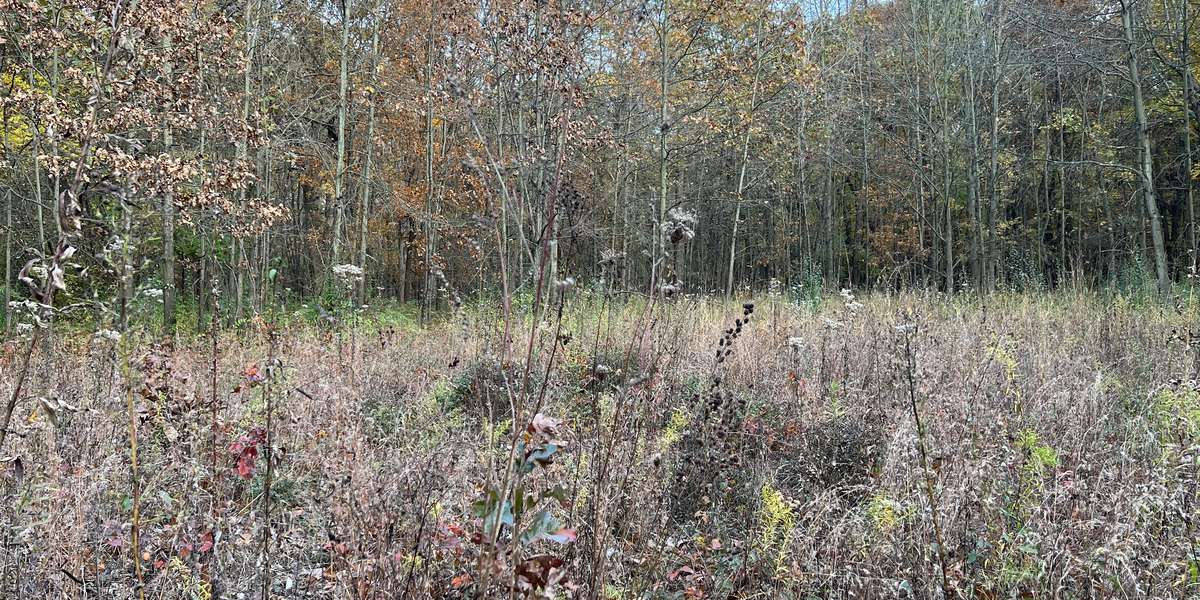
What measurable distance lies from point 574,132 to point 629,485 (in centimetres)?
762

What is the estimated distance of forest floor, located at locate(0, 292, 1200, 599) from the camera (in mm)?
→ 2053

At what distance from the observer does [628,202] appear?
53.3ft

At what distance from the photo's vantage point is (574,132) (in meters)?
9.77

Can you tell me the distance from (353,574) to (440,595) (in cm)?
26

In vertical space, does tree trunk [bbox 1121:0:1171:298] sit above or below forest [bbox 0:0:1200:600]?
above

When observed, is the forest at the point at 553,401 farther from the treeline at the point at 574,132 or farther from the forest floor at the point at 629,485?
the treeline at the point at 574,132

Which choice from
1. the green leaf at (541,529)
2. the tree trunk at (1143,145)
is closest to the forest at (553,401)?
the green leaf at (541,529)

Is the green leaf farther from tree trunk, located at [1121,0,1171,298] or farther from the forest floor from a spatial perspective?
tree trunk, located at [1121,0,1171,298]

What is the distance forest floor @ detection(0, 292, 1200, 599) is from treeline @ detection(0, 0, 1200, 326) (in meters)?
0.78

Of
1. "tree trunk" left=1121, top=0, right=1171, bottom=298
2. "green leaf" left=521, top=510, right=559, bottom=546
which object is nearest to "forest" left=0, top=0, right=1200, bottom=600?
"green leaf" left=521, top=510, right=559, bottom=546

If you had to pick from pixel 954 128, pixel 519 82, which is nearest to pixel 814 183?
pixel 954 128

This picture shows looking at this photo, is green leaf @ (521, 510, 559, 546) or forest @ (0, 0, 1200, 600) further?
forest @ (0, 0, 1200, 600)

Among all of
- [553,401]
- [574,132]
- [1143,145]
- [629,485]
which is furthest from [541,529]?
[1143,145]

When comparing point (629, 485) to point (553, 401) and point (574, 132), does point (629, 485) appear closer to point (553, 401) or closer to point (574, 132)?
point (553, 401)
